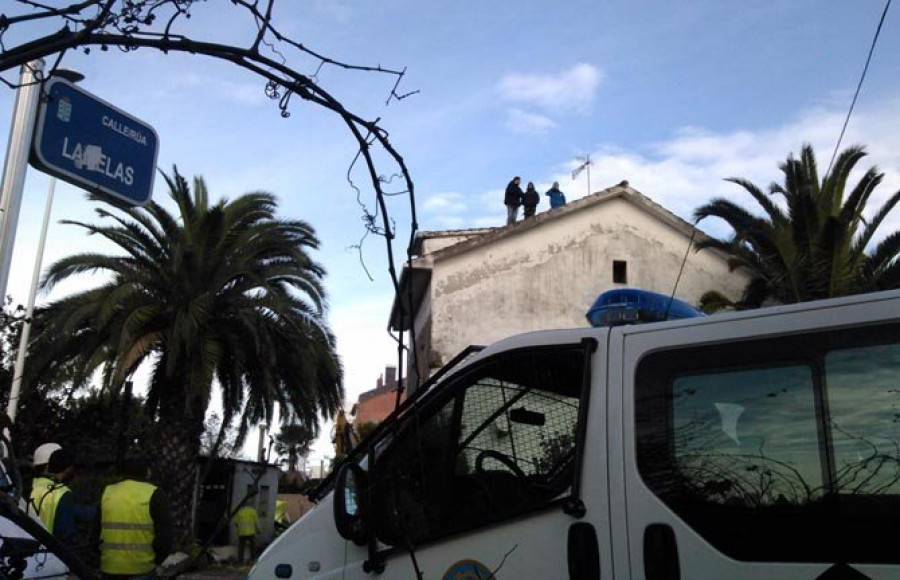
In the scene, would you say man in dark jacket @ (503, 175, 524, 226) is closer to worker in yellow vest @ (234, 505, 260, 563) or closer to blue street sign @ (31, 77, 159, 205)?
worker in yellow vest @ (234, 505, 260, 563)

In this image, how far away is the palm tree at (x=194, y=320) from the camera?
A: 46.1ft

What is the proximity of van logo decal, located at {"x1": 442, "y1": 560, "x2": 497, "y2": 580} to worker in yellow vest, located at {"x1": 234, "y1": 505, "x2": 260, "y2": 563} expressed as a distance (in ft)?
49.6

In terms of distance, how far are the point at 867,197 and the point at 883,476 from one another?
13739mm

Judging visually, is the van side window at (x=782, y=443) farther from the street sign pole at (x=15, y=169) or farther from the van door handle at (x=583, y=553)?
the street sign pole at (x=15, y=169)

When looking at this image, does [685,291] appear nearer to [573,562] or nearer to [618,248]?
[618,248]

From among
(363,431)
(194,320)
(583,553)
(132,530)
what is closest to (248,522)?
(363,431)

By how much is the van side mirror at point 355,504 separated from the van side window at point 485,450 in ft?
0.18

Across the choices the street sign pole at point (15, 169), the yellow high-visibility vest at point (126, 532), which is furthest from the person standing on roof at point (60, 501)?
the street sign pole at point (15, 169)

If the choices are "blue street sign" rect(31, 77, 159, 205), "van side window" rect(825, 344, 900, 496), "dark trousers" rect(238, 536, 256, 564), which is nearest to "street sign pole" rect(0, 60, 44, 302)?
"blue street sign" rect(31, 77, 159, 205)

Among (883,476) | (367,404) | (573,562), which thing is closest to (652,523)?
(573,562)

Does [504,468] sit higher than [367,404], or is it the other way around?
[367,404]

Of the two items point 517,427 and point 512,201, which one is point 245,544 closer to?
point 512,201

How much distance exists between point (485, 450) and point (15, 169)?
283cm

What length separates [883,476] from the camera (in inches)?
98.0
